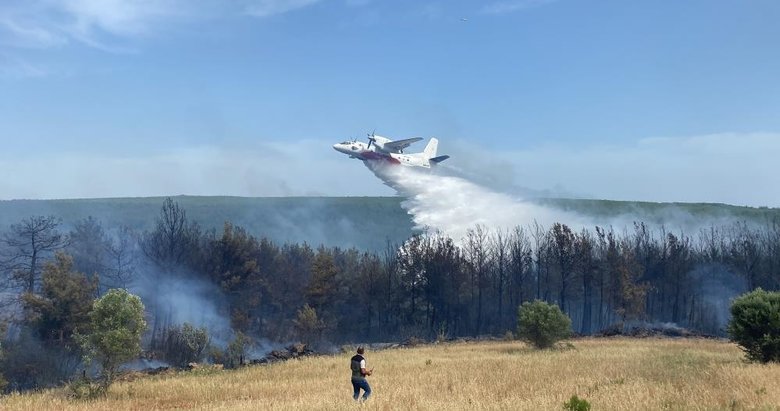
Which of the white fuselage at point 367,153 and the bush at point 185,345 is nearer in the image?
the bush at point 185,345

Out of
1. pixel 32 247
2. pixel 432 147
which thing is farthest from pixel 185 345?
pixel 432 147

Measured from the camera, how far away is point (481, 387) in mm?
23812

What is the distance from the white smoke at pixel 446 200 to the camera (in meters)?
71.1

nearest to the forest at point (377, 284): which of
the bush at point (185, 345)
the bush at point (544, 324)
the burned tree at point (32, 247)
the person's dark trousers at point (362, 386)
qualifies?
the burned tree at point (32, 247)

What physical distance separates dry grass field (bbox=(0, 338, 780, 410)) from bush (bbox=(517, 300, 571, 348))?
15.9ft

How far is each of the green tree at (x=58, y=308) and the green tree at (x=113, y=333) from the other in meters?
17.4

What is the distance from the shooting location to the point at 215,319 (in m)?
69.6

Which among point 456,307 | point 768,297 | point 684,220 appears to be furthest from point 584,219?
Result: point 768,297

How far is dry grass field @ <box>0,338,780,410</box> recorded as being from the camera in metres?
18.1

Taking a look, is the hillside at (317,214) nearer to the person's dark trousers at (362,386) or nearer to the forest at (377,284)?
A: the forest at (377,284)

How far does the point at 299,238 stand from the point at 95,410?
134077 millimetres

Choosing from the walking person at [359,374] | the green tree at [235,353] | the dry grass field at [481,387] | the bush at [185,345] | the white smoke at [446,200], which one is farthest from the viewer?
the white smoke at [446,200]

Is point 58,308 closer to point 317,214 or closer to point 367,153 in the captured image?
point 367,153

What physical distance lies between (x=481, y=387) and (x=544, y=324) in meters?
18.4
